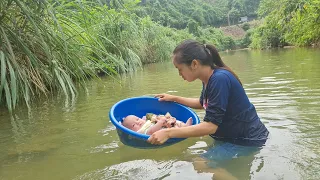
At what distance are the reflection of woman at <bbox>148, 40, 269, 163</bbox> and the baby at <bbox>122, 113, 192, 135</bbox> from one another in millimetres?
272

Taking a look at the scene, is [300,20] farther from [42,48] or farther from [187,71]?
[187,71]

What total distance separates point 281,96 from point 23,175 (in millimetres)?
3628

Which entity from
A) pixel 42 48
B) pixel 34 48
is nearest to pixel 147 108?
pixel 42 48

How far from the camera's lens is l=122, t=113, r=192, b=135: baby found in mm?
2602

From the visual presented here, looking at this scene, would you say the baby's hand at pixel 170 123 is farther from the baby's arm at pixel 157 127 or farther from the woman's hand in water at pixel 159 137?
the woman's hand in water at pixel 159 137

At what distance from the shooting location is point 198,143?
9.77 ft

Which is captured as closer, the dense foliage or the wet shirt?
the wet shirt

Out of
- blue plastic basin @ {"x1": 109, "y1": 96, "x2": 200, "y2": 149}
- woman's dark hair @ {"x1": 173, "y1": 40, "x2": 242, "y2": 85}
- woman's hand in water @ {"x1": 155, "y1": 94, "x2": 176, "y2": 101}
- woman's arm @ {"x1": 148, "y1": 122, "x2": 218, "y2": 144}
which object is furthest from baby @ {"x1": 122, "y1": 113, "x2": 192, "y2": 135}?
woman's dark hair @ {"x1": 173, "y1": 40, "x2": 242, "y2": 85}

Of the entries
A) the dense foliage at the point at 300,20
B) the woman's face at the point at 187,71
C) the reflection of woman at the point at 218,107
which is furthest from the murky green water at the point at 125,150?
the dense foliage at the point at 300,20

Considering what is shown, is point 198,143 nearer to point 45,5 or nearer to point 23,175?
point 23,175

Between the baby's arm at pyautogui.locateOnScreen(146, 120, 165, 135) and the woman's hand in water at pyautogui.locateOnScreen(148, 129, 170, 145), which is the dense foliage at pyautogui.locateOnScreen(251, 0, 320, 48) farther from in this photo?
the woman's hand in water at pyautogui.locateOnScreen(148, 129, 170, 145)

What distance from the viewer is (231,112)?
2.44 m

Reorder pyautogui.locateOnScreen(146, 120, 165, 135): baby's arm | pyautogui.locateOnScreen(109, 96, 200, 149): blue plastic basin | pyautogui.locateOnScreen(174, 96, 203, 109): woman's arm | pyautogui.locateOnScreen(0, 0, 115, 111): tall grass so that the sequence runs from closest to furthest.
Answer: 1. pyautogui.locateOnScreen(146, 120, 165, 135): baby's arm
2. pyautogui.locateOnScreen(174, 96, 203, 109): woman's arm
3. pyautogui.locateOnScreen(109, 96, 200, 149): blue plastic basin
4. pyautogui.locateOnScreen(0, 0, 115, 111): tall grass

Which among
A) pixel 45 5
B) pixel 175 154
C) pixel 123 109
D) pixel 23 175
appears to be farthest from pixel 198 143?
pixel 45 5
